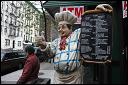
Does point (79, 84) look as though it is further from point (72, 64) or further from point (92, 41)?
point (92, 41)

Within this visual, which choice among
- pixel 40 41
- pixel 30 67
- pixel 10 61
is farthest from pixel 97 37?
pixel 10 61

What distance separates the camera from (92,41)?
7.35 ft

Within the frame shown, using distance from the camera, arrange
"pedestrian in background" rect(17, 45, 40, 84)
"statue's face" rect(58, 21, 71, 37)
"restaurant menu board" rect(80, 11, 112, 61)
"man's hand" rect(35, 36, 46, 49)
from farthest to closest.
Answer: "pedestrian in background" rect(17, 45, 40, 84), "statue's face" rect(58, 21, 71, 37), "man's hand" rect(35, 36, 46, 49), "restaurant menu board" rect(80, 11, 112, 61)

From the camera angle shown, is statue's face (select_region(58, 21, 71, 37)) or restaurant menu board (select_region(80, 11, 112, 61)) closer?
restaurant menu board (select_region(80, 11, 112, 61))

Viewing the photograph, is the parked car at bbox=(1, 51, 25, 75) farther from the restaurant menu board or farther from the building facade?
the building facade

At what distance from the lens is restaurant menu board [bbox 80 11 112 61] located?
221 cm

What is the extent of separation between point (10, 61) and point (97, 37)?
438 inches

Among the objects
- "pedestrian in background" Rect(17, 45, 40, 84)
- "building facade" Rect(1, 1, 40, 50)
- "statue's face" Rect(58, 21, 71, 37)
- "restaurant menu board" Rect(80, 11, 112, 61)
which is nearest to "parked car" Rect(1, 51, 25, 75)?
"pedestrian in background" Rect(17, 45, 40, 84)

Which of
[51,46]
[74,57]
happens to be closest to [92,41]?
[74,57]

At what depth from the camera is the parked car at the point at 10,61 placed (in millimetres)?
11707

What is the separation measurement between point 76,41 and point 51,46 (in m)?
0.29

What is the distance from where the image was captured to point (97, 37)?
2240mm

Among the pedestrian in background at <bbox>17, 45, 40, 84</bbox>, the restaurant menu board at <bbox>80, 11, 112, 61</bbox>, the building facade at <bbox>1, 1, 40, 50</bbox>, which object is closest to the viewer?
the restaurant menu board at <bbox>80, 11, 112, 61</bbox>

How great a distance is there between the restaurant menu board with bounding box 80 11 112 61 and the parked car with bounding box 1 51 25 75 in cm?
933
